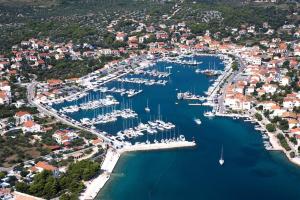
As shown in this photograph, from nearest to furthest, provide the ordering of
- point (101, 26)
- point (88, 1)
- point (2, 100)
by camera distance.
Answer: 1. point (2, 100)
2. point (101, 26)
3. point (88, 1)

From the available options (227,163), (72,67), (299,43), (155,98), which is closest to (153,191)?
(227,163)

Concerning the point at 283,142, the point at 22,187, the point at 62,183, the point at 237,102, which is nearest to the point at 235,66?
the point at 237,102

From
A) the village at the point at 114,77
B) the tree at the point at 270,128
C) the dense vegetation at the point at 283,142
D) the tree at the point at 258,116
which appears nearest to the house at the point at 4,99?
the village at the point at 114,77

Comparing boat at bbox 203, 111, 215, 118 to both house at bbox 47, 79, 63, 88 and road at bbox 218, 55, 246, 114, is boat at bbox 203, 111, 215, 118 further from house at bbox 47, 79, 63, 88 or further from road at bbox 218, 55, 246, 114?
house at bbox 47, 79, 63, 88

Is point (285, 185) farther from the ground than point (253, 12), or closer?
closer

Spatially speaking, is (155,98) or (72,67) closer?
(155,98)

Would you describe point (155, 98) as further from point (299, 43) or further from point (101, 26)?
point (101, 26)
